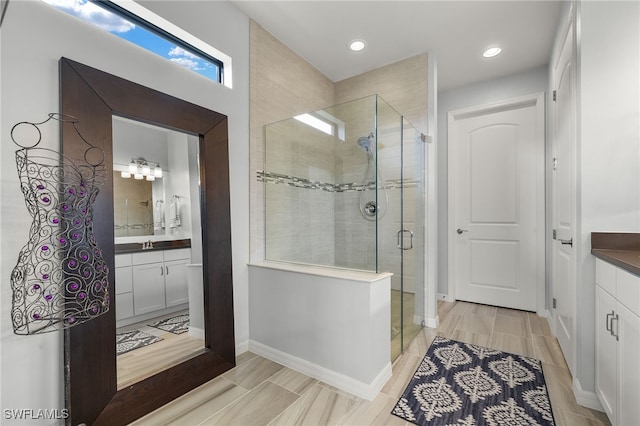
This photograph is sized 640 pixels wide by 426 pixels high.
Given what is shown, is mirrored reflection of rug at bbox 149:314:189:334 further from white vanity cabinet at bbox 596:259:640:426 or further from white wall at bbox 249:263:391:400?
white vanity cabinet at bbox 596:259:640:426

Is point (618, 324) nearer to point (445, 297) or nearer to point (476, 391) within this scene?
point (476, 391)

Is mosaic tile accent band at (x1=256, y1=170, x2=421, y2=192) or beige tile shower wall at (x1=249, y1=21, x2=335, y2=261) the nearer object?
mosaic tile accent band at (x1=256, y1=170, x2=421, y2=192)

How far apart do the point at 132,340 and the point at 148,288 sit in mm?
290

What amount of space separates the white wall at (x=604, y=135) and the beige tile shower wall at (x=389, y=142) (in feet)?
3.54

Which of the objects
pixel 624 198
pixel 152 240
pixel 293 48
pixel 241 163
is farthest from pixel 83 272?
pixel 624 198

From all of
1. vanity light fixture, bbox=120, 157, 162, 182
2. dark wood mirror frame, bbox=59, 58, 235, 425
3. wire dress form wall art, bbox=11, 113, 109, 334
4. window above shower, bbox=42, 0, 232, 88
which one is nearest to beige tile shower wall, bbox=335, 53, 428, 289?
dark wood mirror frame, bbox=59, 58, 235, 425

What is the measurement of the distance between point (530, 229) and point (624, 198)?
70.4 inches

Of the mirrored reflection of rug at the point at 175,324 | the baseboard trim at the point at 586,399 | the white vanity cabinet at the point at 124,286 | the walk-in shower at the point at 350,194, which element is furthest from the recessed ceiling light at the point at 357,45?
the baseboard trim at the point at 586,399

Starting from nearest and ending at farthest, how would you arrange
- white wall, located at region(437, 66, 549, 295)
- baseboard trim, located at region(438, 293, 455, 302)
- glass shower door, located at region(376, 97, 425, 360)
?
glass shower door, located at region(376, 97, 425, 360)
white wall, located at region(437, 66, 549, 295)
baseboard trim, located at region(438, 293, 455, 302)

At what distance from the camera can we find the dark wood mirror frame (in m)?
1.39

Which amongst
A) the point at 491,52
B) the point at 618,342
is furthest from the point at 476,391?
the point at 491,52

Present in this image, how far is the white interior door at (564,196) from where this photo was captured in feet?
6.06

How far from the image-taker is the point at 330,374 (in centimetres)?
188

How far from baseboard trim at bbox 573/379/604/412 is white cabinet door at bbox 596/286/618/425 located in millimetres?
64
